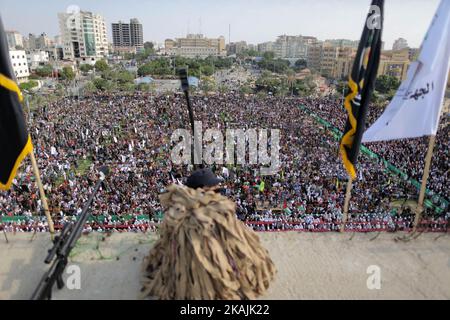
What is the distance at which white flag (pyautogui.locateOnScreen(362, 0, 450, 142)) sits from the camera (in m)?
7.55

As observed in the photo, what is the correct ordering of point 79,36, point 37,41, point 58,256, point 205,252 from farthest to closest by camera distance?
1. point 37,41
2. point 79,36
3. point 58,256
4. point 205,252

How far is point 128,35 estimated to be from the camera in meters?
177

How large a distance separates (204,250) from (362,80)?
5589mm

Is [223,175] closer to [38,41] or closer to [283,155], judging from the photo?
[283,155]

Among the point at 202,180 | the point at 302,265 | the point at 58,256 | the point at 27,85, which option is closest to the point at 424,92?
the point at 302,265

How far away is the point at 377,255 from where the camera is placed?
8445 mm

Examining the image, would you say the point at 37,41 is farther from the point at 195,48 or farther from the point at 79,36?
the point at 195,48

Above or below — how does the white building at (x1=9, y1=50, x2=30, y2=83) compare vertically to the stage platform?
above

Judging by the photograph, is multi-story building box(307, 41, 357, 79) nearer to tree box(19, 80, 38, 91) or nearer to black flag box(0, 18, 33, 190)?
tree box(19, 80, 38, 91)

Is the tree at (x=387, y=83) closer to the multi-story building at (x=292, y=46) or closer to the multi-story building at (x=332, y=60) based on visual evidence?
the multi-story building at (x=332, y=60)

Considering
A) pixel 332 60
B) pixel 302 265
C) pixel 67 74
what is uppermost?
pixel 332 60

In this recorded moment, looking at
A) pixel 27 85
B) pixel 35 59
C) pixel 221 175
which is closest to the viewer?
pixel 221 175

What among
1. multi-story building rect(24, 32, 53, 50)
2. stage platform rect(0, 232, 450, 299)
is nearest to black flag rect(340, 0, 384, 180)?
stage platform rect(0, 232, 450, 299)
